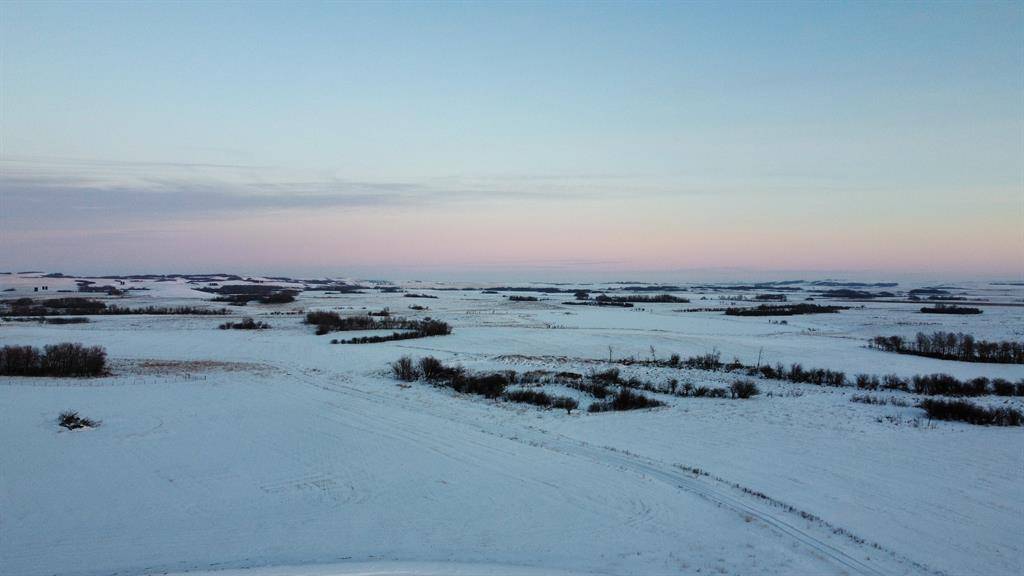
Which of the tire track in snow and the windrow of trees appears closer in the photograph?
the tire track in snow

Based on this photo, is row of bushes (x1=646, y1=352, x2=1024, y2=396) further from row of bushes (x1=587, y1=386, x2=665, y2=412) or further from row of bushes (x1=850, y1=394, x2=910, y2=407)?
row of bushes (x1=587, y1=386, x2=665, y2=412)

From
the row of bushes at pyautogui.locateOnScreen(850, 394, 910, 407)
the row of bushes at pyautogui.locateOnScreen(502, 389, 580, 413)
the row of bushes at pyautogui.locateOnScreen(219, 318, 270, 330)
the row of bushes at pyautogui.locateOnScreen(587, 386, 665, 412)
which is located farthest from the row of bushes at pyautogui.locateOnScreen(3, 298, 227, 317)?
the row of bushes at pyautogui.locateOnScreen(850, 394, 910, 407)

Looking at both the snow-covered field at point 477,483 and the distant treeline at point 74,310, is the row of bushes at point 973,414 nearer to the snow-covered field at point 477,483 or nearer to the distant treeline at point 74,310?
the snow-covered field at point 477,483

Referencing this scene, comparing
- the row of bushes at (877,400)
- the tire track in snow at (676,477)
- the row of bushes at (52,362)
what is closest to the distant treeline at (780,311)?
the row of bushes at (877,400)

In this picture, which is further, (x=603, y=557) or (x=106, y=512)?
(x=106, y=512)

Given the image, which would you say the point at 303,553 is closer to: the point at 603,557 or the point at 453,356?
the point at 603,557

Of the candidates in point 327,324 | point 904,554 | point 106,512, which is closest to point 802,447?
point 904,554
